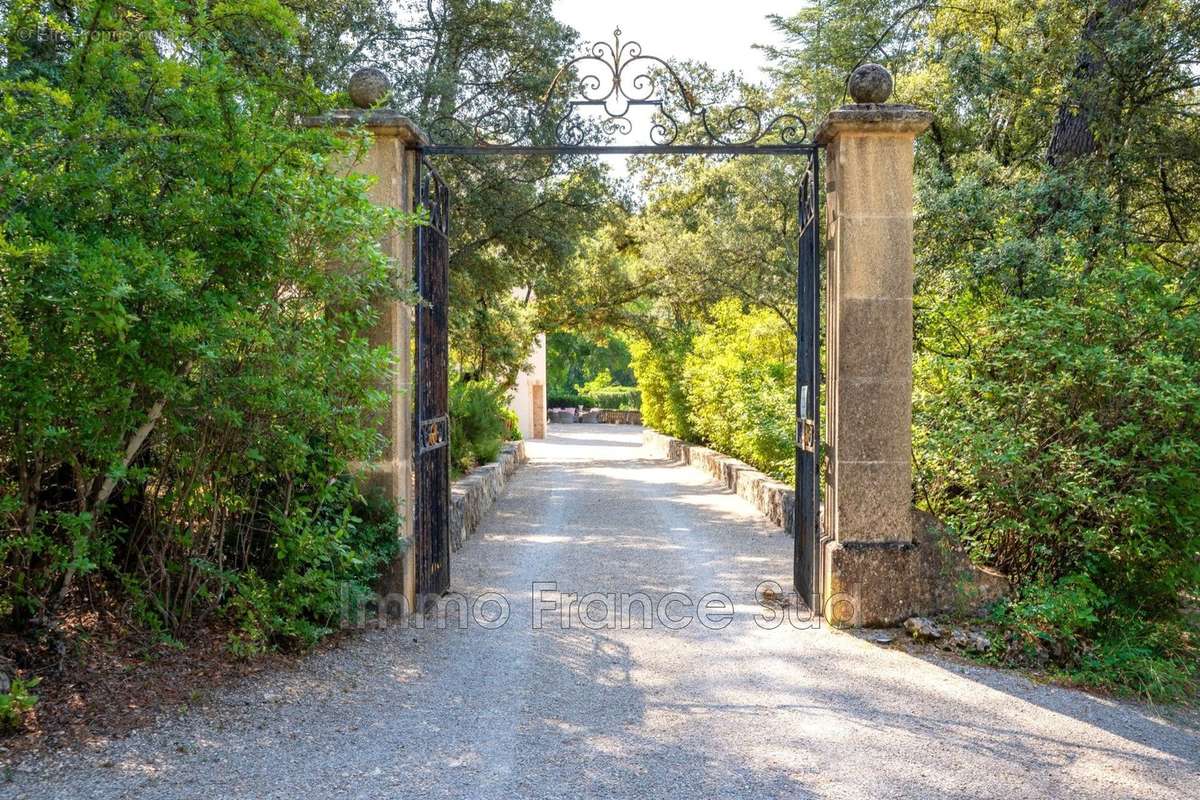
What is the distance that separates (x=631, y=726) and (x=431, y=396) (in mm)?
2936

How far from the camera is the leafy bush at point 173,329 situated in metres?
3.56

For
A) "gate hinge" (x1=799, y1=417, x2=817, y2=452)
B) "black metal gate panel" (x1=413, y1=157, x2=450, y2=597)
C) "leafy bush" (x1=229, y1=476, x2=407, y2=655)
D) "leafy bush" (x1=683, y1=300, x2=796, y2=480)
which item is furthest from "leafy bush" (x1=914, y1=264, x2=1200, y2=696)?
"leafy bush" (x1=683, y1=300, x2=796, y2=480)

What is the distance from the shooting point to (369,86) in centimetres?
569

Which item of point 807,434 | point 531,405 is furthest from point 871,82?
point 531,405

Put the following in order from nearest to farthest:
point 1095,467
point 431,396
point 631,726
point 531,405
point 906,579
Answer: point 631,726
point 1095,467
point 906,579
point 431,396
point 531,405

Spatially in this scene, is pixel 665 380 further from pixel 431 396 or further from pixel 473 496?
pixel 431 396

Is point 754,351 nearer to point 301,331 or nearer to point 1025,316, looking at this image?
point 1025,316

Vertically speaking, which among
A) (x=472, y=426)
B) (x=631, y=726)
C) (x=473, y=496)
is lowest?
(x=631, y=726)

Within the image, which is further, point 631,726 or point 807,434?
point 807,434

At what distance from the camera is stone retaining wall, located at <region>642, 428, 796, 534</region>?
10219 mm

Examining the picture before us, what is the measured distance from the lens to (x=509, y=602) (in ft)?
21.7

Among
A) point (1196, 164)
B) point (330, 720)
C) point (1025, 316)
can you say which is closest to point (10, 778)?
point (330, 720)

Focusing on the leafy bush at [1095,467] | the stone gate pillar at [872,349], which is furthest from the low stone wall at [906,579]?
the leafy bush at [1095,467]

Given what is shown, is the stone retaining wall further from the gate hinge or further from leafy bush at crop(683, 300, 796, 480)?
the gate hinge
